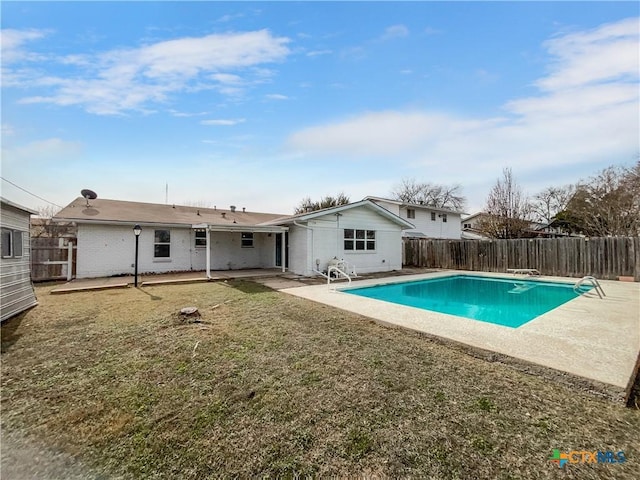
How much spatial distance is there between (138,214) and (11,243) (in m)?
8.40

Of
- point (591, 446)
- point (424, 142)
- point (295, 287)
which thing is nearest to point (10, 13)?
point (295, 287)

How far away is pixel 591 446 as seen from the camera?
2.56 metres

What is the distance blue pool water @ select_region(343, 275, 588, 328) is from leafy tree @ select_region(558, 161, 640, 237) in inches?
654

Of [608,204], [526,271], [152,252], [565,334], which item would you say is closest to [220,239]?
[152,252]

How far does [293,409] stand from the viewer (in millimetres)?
3109

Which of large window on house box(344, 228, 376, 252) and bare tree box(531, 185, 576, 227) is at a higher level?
bare tree box(531, 185, 576, 227)

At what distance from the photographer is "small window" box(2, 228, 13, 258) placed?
6.23 metres

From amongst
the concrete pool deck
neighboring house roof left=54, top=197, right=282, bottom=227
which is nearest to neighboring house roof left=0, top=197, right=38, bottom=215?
neighboring house roof left=54, top=197, right=282, bottom=227

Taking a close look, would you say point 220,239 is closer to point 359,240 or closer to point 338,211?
point 338,211

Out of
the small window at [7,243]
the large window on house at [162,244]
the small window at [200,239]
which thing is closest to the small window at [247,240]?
the small window at [200,239]

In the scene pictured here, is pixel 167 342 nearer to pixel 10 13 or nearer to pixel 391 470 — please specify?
pixel 391 470

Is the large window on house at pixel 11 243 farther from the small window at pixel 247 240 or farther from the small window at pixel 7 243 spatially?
the small window at pixel 247 240

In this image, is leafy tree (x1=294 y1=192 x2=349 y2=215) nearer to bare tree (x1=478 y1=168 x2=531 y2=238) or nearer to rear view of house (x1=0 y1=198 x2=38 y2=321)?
bare tree (x1=478 y1=168 x2=531 y2=238)

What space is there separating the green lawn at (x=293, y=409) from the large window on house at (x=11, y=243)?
2.03 m
